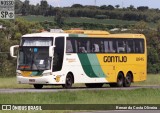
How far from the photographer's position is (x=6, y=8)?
23.8 m

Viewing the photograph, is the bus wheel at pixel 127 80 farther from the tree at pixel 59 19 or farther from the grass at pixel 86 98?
the tree at pixel 59 19

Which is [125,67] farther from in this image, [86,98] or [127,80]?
[86,98]

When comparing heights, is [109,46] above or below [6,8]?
below

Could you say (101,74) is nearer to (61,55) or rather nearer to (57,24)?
(61,55)

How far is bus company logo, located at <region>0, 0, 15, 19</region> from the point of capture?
77.7 feet

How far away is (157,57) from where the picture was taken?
7812 cm

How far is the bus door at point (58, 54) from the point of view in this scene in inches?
1458

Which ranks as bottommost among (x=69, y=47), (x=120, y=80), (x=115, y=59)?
(x=120, y=80)

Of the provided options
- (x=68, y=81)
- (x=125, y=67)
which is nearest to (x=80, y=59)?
(x=68, y=81)

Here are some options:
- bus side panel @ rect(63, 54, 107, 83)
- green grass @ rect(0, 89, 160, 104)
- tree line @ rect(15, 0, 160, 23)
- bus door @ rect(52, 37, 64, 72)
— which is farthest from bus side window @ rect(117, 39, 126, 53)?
tree line @ rect(15, 0, 160, 23)

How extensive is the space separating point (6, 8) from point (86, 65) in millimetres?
15869

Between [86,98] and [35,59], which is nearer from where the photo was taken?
[86,98]

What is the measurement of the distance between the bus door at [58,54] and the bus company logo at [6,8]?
1321 centimetres

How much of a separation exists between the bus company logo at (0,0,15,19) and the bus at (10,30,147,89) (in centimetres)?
1268
